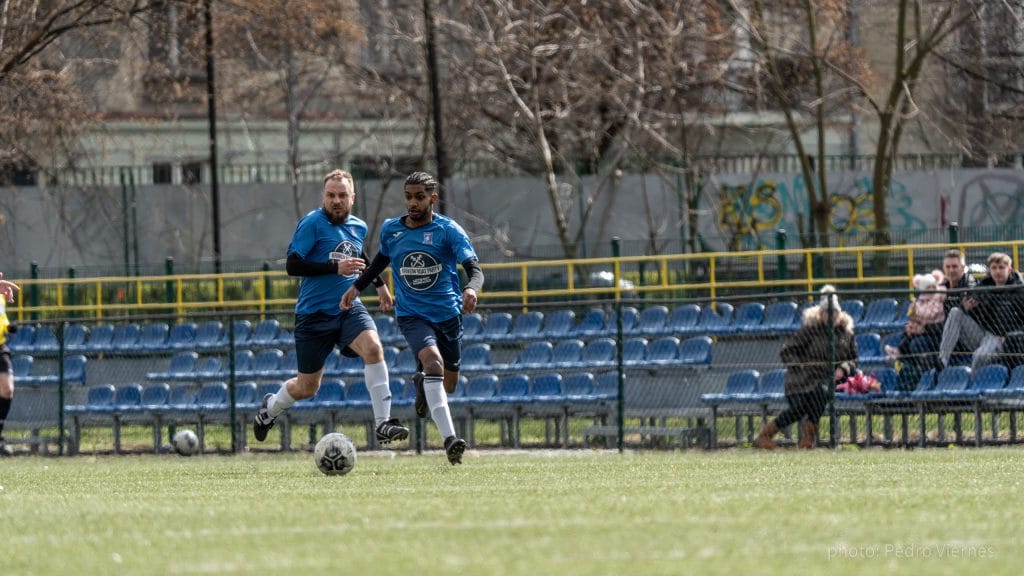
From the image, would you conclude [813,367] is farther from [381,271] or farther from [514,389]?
[381,271]

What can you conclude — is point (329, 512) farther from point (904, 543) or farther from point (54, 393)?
point (54, 393)

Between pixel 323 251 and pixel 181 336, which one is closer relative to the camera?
pixel 323 251

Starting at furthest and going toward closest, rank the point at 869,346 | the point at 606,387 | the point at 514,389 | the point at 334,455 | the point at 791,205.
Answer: the point at 791,205, the point at 514,389, the point at 606,387, the point at 869,346, the point at 334,455

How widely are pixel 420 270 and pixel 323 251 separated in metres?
0.72

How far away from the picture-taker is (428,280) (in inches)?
500

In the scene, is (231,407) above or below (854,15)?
below

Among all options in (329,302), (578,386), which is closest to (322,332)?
(329,302)

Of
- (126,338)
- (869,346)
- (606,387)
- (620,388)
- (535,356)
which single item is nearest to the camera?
(620,388)

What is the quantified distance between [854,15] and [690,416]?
20110 mm

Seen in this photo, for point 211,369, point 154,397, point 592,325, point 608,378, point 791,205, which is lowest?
point 154,397

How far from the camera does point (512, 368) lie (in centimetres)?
2075

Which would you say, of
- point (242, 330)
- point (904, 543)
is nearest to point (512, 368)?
point (242, 330)

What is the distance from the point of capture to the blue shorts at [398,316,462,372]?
12664mm

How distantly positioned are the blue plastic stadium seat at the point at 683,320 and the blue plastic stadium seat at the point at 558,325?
1.25m
